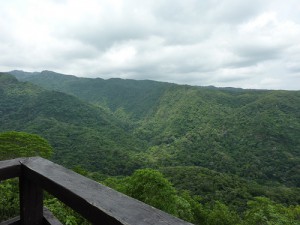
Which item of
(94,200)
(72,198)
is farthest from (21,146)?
(94,200)

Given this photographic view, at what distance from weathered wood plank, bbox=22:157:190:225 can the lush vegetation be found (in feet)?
54.0

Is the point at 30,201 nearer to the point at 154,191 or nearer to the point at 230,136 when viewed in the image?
the point at 154,191

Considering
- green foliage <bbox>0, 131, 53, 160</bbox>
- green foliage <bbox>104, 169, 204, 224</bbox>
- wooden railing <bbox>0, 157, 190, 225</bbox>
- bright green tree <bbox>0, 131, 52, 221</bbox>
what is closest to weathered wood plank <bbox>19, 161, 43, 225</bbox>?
wooden railing <bbox>0, 157, 190, 225</bbox>

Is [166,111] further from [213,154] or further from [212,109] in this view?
[213,154]

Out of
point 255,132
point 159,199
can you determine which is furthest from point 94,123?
point 159,199

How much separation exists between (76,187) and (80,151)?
72959 millimetres

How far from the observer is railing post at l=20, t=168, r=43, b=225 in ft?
5.57

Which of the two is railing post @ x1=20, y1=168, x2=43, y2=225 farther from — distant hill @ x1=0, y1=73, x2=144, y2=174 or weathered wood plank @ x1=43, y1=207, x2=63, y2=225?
distant hill @ x1=0, y1=73, x2=144, y2=174

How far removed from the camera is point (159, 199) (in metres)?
17.7

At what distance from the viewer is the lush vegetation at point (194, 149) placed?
83.3 ft

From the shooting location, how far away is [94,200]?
124 cm

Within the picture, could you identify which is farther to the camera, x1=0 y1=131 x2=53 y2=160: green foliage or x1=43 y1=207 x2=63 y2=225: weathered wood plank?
x1=0 y1=131 x2=53 y2=160: green foliage

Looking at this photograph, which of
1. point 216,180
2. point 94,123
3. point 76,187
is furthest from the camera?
point 94,123

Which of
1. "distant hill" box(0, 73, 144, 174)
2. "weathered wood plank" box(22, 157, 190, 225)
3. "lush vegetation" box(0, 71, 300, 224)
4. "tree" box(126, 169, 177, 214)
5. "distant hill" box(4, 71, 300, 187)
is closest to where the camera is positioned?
"weathered wood plank" box(22, 157, 190, 225)
